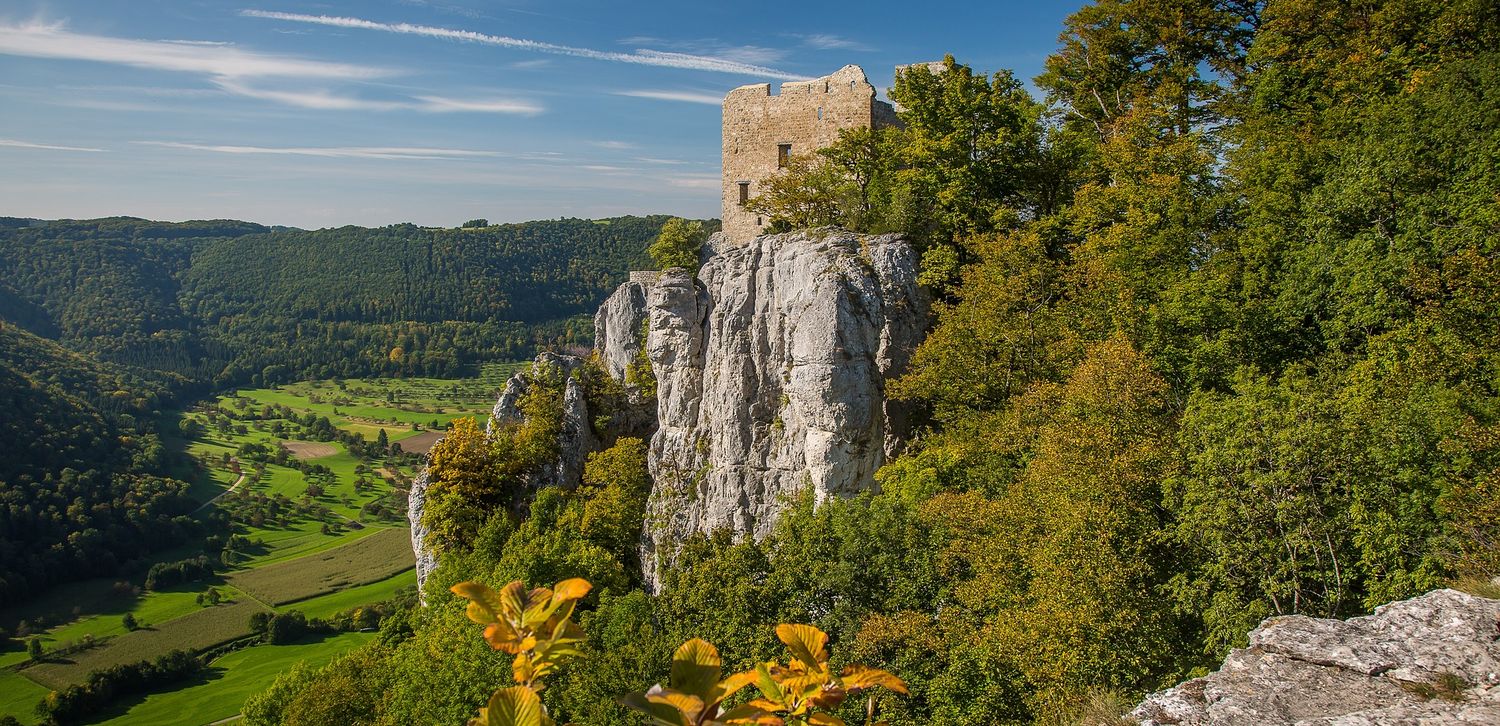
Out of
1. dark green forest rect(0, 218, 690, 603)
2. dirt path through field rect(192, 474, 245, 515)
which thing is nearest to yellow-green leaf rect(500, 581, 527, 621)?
dirt path through field rect(192, 474, 245, 515)

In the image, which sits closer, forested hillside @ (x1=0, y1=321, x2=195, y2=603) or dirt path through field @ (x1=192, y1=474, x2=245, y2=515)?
forested hillside @ (x1=0, y1=321, x2=195, y2=603)

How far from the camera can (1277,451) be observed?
10367mm

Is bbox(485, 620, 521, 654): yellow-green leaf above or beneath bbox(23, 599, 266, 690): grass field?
above

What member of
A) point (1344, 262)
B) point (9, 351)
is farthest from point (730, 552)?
point (9, 351)

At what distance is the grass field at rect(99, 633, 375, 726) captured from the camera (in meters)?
46.1

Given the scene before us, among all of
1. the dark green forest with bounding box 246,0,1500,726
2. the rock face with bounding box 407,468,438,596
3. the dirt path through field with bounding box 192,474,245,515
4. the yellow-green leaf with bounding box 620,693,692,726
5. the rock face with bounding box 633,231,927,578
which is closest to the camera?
the yellow-green leaf with bounding box 620,693,692,726

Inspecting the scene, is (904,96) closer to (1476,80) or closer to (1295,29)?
(1295,29)

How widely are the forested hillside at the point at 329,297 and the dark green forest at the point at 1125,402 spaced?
9730 centimetres

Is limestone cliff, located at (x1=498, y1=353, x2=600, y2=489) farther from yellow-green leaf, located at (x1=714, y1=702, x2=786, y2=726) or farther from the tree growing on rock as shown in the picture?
yellow-green leaf, located at (x1=714, y1=702, x2=786, y2=726)

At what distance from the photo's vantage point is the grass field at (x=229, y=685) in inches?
1815

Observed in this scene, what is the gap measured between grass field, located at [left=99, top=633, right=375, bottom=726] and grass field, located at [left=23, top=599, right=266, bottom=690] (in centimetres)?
396

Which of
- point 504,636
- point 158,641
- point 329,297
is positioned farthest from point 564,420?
point 329,297

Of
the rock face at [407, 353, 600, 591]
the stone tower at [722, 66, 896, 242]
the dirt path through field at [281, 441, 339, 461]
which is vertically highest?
the stone tower at [722, 66, 896, 242]

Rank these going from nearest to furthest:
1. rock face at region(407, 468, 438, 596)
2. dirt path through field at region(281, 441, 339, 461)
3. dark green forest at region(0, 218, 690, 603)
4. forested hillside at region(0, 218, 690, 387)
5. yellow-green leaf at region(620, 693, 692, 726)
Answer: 1. yellow-green leaf at region(620, 693, 692, 726)
2. rock face at region(407, 468, 438, 596)
3. dirt path through field at region(281, 441, 339, 461)
4. dark green forest at region(0, 218, 690, 603)
5. forested hillside at region(0, 218, 690, 387)
